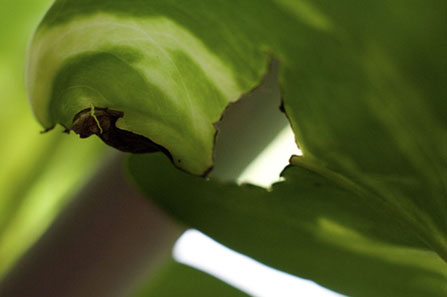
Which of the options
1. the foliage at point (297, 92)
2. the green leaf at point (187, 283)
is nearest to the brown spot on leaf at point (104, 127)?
the foliage at point (297, 92)

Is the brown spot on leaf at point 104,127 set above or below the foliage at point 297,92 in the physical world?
below

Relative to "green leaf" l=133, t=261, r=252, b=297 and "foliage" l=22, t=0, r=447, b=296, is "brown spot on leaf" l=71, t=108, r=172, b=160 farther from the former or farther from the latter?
"green leaf" l=133, t=261, r=252, b=297

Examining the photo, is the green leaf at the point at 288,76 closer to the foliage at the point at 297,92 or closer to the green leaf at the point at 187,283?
the foliage at the point at 297,92

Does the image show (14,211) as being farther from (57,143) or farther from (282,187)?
(282,187)

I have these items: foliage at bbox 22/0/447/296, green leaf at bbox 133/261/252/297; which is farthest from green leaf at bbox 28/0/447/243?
green leaf at bbox 133/261/252/297

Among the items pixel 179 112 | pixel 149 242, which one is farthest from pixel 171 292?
pixel 179 112

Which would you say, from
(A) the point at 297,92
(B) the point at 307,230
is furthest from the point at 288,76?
(B) the point at 307,230
